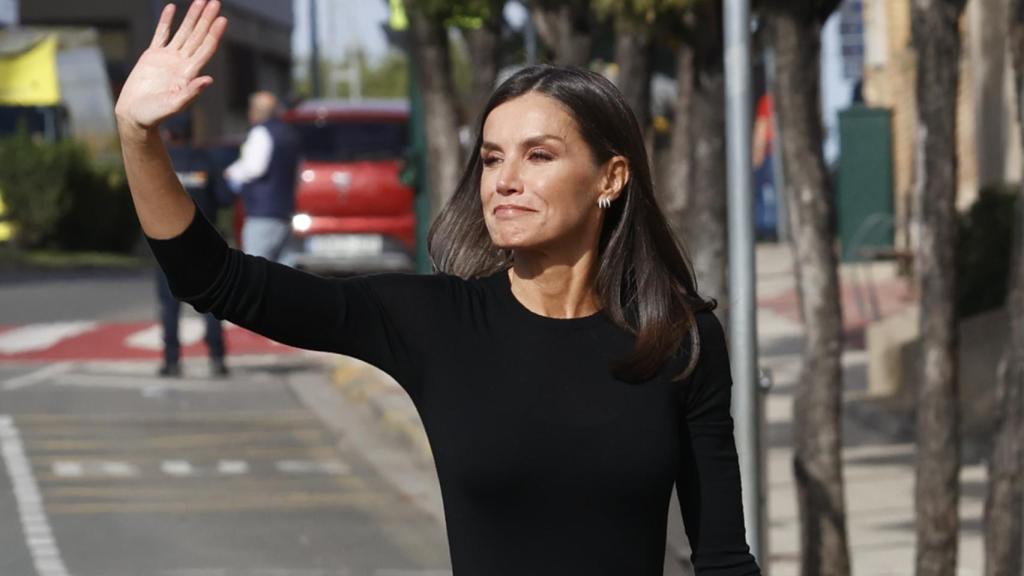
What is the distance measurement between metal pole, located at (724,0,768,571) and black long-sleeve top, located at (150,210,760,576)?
4.33 m

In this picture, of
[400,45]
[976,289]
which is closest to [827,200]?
[976,289]

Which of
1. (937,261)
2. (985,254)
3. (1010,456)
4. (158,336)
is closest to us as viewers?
(1010,456)

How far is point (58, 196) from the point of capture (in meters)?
36.2

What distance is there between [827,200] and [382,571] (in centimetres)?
242

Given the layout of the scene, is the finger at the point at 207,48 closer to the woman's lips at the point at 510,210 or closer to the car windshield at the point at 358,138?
the woman's lips at the point at 510,210

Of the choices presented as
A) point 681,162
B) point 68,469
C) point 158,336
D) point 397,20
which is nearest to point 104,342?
point 158,336

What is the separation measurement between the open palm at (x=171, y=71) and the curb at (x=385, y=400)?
8955mm

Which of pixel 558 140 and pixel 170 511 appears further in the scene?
pixel 170 511

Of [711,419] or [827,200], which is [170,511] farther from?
[711,419]

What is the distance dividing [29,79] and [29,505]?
31896 millimetres

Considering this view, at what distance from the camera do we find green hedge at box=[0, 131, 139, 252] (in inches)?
1406

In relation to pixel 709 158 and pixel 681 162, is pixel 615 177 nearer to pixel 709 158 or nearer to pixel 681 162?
pixel 709 158

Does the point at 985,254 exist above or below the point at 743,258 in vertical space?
below

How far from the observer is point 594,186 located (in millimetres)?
3566
